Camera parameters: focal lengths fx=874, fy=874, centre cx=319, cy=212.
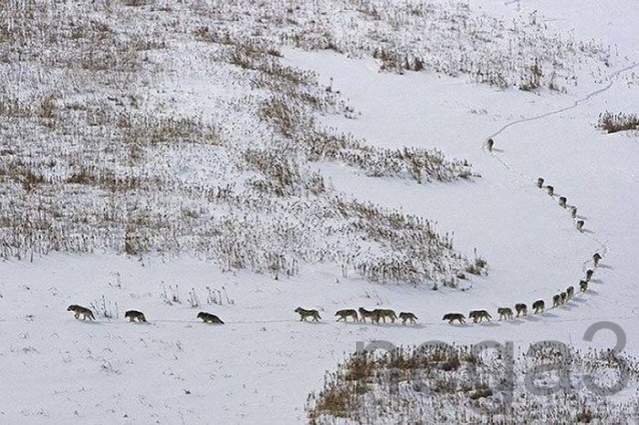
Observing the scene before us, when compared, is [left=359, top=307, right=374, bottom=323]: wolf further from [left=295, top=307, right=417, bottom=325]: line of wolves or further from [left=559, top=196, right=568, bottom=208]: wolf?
[left=559, top=196, right=568, bottom=208]: wolf

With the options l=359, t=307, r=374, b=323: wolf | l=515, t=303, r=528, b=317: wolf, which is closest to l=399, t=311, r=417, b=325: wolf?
l=359, t=307, r=374, b=323: wolf

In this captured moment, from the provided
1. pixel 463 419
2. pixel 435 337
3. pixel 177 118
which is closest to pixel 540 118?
pixel 177 118

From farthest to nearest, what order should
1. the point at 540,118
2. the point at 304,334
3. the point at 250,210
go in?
the point at 540,118, the point at 250,210, the point at 304,334

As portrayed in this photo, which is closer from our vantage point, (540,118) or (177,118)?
(177,118)

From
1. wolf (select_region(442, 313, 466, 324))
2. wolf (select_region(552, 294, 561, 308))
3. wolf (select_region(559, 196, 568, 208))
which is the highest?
wolf (select_region(559, 196, 568, 208))

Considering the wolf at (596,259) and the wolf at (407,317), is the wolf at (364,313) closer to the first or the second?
the wolf at (407,317)

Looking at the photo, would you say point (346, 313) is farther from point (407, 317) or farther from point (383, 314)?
point (407, 317)

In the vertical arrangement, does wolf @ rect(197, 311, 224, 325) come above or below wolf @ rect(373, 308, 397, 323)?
below

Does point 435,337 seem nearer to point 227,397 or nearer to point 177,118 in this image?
point 227,397
